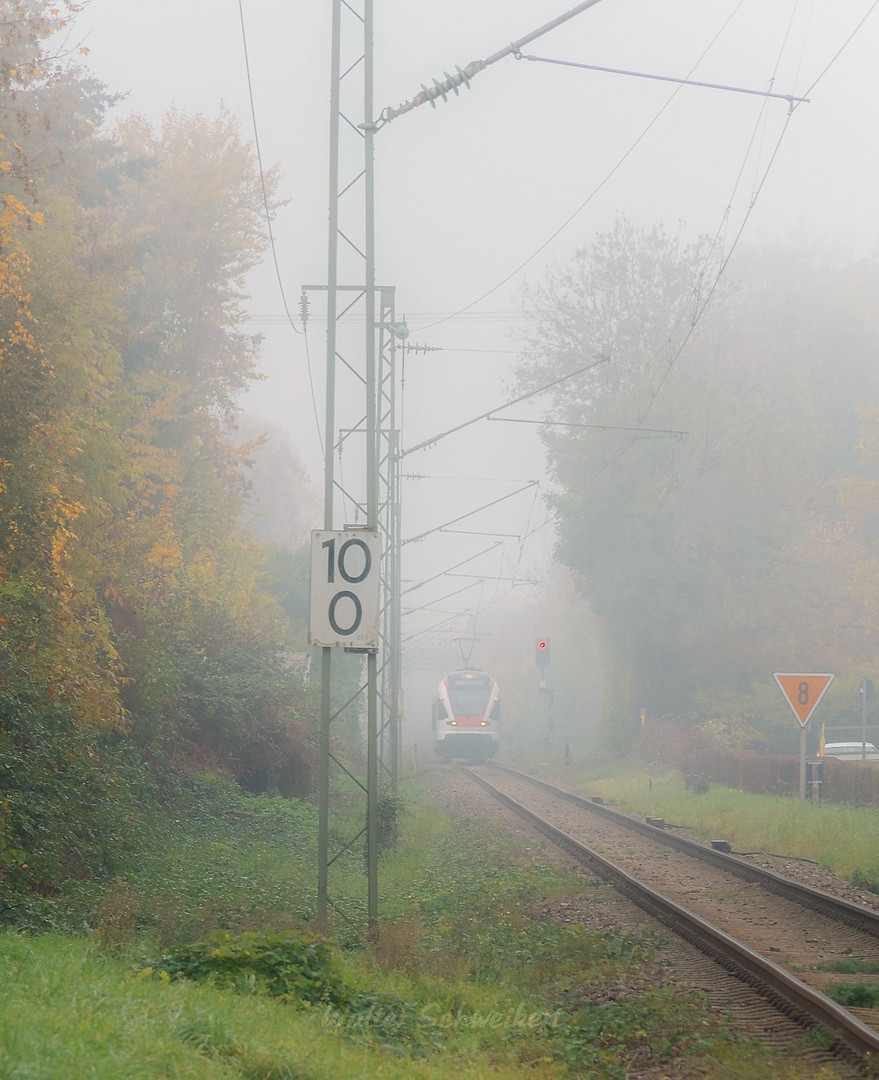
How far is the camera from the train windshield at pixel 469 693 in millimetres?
51938

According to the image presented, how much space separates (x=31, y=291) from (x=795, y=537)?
34057 mm

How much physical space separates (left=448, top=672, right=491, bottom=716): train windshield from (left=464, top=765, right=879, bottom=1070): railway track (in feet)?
93.9

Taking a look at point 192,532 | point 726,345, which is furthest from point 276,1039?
point 726,345

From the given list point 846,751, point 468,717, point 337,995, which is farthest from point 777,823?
point 468,717

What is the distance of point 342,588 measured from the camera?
12.1 meters

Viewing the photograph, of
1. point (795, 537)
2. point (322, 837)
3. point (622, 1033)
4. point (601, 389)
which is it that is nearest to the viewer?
point (622, 1033)

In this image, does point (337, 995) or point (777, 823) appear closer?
point (337, 995)

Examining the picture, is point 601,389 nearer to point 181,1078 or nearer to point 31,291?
point 31,291

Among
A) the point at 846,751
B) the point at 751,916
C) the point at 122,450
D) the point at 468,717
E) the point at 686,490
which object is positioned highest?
the point at 686,490

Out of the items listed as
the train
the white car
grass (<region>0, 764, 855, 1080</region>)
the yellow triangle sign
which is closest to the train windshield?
the train

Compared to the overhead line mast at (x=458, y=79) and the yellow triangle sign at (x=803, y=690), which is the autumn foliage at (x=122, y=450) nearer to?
the overhead line mast at (x=458, y=79)

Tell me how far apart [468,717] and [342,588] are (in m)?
40.5

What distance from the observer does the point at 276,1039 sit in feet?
21.5

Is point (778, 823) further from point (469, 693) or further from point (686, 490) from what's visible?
point (469, 693)
